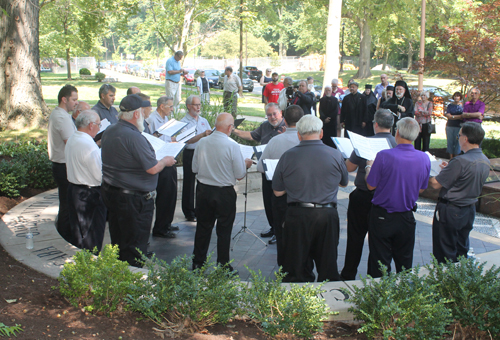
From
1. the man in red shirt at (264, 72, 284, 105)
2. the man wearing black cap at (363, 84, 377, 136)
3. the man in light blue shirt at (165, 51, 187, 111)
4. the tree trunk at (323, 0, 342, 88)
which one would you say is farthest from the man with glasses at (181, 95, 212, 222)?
the tree trunk at (323, 0, 342, 88)

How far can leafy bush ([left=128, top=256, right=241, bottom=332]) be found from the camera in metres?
3.39

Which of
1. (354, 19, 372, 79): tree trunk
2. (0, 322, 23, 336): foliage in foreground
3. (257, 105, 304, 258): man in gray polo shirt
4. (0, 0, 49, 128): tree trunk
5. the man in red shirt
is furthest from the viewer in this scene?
(354, 19, 372, 79): tree trunk

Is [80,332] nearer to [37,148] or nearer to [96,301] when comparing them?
[96,301]

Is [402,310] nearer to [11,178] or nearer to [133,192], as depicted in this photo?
[133,192]

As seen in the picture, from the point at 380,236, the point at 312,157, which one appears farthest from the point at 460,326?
the point at 312,157

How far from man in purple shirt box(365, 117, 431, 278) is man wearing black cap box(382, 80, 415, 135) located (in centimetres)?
644

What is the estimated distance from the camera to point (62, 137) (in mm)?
5844

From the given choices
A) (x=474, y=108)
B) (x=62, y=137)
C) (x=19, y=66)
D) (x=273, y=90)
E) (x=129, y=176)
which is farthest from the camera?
(x=273, y=90)

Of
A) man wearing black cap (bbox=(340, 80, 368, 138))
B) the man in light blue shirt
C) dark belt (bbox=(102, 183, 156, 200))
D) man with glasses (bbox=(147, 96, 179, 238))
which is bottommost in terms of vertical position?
man with glasses (bbox=(147, 96, 179, 238))

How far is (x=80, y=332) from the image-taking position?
3.26 metres

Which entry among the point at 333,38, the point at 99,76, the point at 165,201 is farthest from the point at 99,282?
the point at 99,76

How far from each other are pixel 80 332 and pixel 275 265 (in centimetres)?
290

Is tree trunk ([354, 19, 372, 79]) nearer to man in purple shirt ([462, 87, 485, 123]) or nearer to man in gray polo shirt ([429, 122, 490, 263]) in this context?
man in purple shirt ([462, 87, 485, 123])

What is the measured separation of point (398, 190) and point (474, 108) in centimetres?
784
